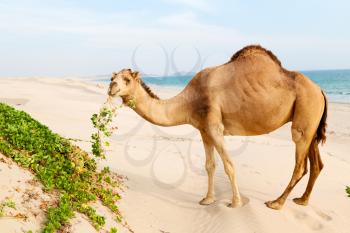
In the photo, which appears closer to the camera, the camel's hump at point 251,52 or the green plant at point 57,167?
the green plant at point 57,167

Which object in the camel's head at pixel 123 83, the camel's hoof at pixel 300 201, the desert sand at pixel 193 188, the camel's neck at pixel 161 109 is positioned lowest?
the desert sand at pixel 193 188

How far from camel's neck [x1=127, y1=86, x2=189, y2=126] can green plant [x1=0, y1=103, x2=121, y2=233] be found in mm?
1391

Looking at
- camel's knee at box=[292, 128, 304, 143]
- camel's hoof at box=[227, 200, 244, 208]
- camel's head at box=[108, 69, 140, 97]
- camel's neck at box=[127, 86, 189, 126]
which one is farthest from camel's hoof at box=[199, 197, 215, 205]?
camel's head at box=[108, 69, 140, 97]

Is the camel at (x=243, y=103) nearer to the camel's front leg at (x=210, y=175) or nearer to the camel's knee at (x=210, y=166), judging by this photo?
the camel's front leg at (x=210, y=175)

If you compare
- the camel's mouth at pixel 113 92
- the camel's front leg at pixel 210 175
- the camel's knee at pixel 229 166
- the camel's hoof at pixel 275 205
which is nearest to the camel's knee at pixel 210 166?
the camel's front leg at pixel 210 175

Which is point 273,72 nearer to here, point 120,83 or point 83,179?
point 120,83

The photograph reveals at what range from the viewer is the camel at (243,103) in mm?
7148

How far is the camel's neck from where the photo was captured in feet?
24.3

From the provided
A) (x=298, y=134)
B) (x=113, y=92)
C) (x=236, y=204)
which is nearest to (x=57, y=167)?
(x=113, y=92)

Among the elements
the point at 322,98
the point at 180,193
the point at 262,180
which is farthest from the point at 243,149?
the point at 322,98

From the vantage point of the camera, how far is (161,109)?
754 cm

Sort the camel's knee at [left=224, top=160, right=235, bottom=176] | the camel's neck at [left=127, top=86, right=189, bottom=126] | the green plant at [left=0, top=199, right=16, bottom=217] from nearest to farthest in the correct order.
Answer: the green plant at [left=0, top=199, right=16, bottom=217], the camel's knee at [left=224, top=160, right=235, bottom=176], the camel's neck at [left=127, top=86, right=189, bottom=126]

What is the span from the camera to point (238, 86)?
7.22 m

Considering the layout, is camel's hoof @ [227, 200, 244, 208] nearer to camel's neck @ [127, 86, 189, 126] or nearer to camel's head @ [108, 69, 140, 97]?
camel's neck @ [127, 86, 189, 126]
